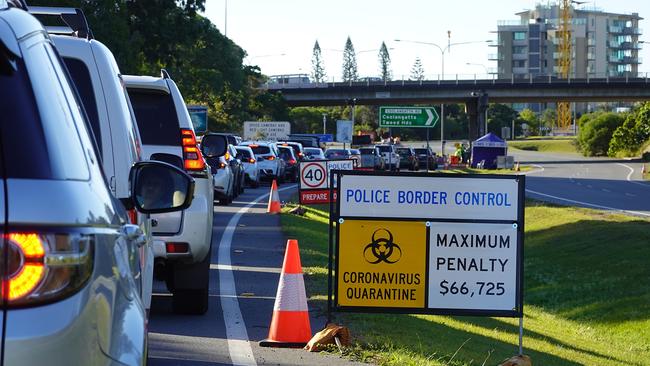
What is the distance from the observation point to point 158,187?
4953mm

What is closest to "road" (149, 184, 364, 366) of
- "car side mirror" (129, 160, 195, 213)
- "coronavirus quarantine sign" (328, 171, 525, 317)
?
"coronavirus quarantine sign" (328, 171, 525, 317)

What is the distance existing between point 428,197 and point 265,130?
68.3m

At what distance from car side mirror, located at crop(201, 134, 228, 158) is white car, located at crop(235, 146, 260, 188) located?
2588 cm

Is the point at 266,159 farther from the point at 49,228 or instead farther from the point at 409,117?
the point at 49,228

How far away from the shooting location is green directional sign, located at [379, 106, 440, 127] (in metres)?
38.4

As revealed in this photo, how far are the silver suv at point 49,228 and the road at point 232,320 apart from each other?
5.38 metres

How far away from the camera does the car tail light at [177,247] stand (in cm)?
1093

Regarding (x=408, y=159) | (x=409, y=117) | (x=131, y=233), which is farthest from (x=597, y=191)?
(x=131, y=233)

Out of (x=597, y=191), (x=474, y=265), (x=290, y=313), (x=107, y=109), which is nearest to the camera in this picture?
(x=107, y=109)

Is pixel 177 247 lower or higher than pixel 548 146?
higher

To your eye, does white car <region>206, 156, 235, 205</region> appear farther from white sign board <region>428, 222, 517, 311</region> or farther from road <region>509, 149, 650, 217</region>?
white sign board <region>428, 222, 517, 311</region>

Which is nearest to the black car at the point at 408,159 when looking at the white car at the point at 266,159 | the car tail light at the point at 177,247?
the white car at the point at 266,159

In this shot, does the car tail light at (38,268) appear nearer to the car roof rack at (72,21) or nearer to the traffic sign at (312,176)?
the car roof rack at (72,21)

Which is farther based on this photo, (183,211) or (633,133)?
(633,133)
